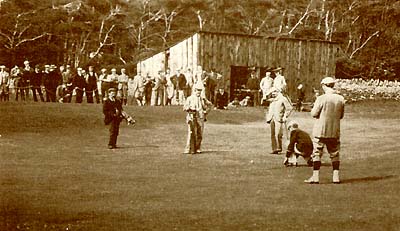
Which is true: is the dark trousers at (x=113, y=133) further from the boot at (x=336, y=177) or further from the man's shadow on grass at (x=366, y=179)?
the boot at (x=336, y=177)

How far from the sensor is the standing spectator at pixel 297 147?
16.8 meters

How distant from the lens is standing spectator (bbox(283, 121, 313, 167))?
16.8 metres

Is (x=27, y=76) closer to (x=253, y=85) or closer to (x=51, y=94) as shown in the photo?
(x=51, y=94)

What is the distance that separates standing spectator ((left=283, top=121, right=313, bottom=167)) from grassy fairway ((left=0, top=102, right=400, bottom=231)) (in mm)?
357

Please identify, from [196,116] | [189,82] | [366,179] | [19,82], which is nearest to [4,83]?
[19,82]

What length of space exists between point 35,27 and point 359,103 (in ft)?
78.3

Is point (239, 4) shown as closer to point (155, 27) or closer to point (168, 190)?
point (155, 27)

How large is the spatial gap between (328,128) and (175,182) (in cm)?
304

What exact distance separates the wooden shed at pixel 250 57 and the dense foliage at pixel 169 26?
11647 millimetres

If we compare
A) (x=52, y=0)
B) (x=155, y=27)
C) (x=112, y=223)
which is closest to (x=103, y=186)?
(x=112, y=223)

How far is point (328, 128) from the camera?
550 inches

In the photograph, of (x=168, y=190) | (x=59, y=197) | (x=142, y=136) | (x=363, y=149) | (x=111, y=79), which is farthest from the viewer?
(x=111, y=79)

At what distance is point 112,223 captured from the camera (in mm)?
9680

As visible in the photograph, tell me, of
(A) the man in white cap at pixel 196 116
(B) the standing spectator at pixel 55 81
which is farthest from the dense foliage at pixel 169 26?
(A) the man in white cap at pixel 196 116
